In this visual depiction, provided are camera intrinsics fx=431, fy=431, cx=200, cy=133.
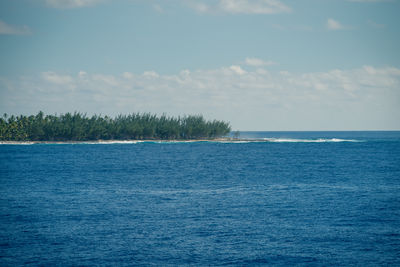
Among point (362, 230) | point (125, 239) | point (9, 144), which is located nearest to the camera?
point (125, 239)

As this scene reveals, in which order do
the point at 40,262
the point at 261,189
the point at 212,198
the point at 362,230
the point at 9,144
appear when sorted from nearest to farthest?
the point at 40,262 < the point at 362,230 < the point at 212,198 < the point at 261,189 < the point at 9,144

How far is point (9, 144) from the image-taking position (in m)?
195

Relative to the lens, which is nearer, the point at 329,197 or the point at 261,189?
the point at 329,197

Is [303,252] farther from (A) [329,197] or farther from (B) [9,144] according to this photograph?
(B) [9,144]

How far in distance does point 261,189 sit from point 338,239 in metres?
27.0

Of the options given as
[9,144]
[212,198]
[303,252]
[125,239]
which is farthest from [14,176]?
[9,144]

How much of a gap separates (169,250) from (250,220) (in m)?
11.5

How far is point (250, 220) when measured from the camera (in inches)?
1553

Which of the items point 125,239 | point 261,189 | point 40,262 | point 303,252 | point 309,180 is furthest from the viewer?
point 309,180

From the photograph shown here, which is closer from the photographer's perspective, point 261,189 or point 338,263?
point 338,263

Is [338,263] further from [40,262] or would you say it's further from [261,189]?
[261,189]

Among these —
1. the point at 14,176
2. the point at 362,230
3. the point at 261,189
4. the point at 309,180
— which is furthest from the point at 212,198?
the point at 14,176

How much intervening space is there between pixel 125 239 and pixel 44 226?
8.52 meters

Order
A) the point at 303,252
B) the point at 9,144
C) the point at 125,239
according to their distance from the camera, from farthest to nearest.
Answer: the point at 9,144 → the point at 125,239 → the point at 303,252
